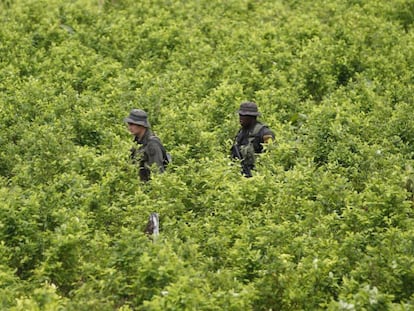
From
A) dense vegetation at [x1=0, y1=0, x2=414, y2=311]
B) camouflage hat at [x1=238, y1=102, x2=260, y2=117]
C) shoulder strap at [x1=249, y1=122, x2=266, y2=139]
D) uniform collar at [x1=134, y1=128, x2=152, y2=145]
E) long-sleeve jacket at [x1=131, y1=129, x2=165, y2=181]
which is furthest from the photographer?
shoulder strap at [x1=249, y1=122, x2=266, y2=139]

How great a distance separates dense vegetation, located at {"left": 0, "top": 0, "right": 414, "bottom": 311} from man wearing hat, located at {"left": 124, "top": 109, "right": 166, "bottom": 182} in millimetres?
200

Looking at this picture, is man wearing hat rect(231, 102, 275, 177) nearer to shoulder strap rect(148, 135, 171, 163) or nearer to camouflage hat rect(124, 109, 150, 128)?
shoulder strap rect(148, 135, 171, 163)

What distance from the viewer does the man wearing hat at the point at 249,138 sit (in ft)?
35.2

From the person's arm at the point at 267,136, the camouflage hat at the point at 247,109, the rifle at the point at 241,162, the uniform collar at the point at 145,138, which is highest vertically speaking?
the camouflage hat at the point at 247,109

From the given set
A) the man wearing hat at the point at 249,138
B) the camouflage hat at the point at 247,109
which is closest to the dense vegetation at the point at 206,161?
the man wearing hat at the point at 249,138

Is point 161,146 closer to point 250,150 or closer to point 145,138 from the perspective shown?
point 145,138

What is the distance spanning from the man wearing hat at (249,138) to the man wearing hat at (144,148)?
124 cm

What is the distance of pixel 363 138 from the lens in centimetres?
1194

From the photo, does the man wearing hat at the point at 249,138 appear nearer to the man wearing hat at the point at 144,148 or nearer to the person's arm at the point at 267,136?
the person's arm at the point at 267,136

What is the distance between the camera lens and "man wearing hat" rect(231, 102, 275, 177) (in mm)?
10727

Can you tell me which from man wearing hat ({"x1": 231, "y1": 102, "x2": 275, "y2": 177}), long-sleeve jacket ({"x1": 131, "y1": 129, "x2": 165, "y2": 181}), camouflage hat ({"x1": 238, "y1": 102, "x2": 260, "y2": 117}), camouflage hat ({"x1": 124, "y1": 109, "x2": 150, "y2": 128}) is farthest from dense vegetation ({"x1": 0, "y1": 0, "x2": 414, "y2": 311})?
camouflage hat ({"x1": 238, "y1": 102, "x2": 260, "y2": 117})

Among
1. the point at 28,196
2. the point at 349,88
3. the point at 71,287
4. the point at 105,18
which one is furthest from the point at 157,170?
the point at 105,18

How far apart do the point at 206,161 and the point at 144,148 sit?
0.98 meters

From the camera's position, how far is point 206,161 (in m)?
10.5
